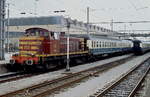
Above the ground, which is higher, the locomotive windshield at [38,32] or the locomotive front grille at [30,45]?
the locomotive windshield at [38,32]

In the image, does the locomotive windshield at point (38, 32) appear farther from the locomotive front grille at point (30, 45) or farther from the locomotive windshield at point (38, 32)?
the locomotive front grille at point (30, 45)

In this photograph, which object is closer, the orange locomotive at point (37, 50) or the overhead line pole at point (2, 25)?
the orange locomotive at point (37, 50)

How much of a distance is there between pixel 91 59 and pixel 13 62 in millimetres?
15070

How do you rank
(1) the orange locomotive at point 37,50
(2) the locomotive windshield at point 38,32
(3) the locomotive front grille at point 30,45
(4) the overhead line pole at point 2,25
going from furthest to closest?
(4) the overhead line pole at point 2,25, (2) the locomotive windshield at point 38,32, (3) the locomotive front grille at point 30,45, (1) the orange locomotive at point 37,50

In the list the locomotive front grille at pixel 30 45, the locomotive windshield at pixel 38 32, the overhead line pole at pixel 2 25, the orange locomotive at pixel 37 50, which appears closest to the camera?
the orange locomotive at pixel 37 50

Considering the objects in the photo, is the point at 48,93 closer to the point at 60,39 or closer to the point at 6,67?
the point at 6,67

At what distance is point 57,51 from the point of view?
24.1 meters

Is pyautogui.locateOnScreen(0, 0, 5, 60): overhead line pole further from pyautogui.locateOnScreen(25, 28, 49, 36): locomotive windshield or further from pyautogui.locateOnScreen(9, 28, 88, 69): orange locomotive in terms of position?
pyautogui.locateOnScreen(25, 28, 49, 36): locomotive windshield

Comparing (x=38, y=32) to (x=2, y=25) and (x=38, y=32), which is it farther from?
(x=2, y=25)

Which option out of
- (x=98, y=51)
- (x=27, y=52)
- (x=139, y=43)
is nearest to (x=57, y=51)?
(x=27, y=52)

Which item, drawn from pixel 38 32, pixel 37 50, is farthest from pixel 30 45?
pixel 38 32

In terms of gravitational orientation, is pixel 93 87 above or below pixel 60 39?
below

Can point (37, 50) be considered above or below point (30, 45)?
below

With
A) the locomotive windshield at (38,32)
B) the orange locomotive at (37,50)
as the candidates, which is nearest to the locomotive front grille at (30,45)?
the orange locomotive at (37,50)
